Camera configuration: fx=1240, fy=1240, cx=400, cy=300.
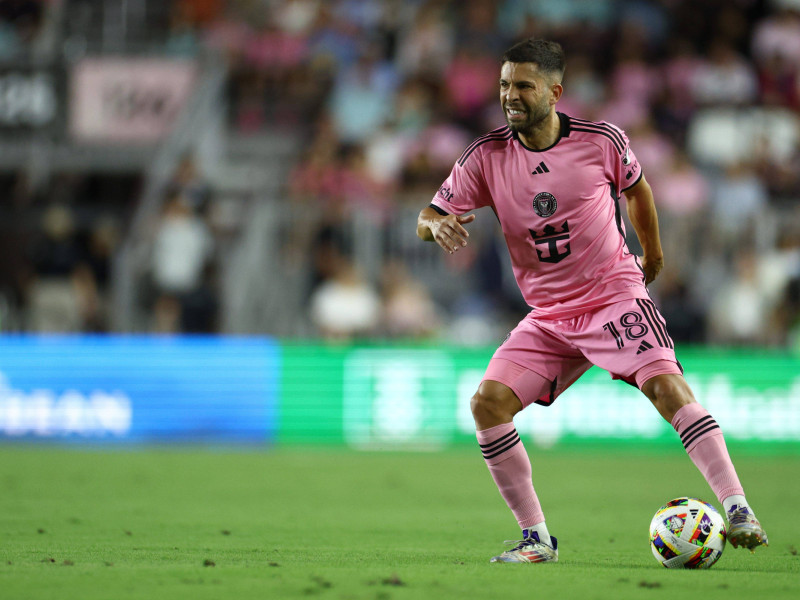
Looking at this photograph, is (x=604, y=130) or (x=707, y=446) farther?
(x=604, y=130)

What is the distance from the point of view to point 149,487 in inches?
402

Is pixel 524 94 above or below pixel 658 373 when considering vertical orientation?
above

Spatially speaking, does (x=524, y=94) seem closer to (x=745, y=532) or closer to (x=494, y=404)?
(x=494, y=404)

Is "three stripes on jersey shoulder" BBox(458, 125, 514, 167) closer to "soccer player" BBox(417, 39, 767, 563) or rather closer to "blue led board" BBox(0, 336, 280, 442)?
"soccer player" BBox(417, 39, 767, 563)

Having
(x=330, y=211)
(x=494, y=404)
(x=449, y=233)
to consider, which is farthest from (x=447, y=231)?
(x=330, y=211)

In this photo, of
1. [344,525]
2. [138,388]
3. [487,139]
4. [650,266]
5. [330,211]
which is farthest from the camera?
[330,211]

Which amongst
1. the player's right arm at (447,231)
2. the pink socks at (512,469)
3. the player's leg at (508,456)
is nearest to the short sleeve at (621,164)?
the player's right arm at (447,231)

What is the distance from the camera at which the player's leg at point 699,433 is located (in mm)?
5805

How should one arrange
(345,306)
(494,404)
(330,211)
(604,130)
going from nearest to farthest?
(494,404), (604,130), (345,306), (330,211)

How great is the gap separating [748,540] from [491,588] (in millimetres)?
1254

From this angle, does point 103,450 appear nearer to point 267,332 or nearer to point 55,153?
point 267,332

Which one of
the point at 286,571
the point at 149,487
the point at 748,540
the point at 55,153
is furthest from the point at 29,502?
the point at 55,153

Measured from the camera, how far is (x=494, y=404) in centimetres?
627

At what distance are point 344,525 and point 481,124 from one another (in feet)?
32.9
